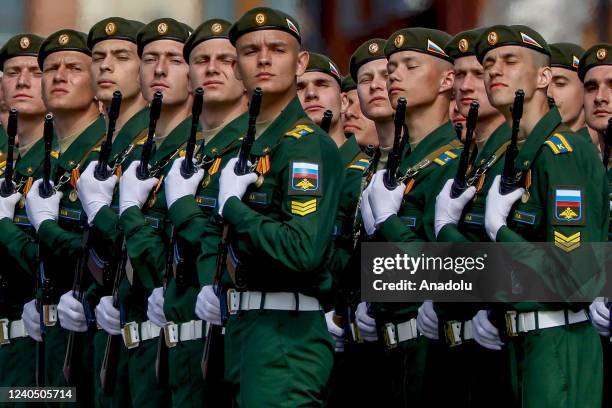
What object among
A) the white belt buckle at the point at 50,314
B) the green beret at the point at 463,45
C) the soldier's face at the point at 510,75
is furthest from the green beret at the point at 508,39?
the white belt buckle at the point at 50,314

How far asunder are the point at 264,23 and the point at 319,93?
2.94 m

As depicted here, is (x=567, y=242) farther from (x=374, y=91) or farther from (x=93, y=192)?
(x=93, y=192)

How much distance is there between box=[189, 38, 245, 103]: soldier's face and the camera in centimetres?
1423

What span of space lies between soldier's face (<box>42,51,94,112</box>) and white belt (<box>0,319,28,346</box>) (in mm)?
1880

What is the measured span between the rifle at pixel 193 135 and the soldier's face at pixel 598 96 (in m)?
3.53

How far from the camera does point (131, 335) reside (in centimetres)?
1429

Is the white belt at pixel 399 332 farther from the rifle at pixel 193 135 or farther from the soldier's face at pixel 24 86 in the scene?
the soldier's face at pixel 24 86

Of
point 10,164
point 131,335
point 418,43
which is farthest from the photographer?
point 10,164

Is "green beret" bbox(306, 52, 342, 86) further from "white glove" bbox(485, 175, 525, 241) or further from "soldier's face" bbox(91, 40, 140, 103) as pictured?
"white glove" bbox(485, 175, 525, 241)

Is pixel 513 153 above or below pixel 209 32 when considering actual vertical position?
below

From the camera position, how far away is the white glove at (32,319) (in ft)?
51.7

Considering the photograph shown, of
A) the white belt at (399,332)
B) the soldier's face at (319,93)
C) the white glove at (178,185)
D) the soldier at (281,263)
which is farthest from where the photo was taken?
the soldier's face at (319,93)

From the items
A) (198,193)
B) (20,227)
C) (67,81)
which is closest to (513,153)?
(198,193)

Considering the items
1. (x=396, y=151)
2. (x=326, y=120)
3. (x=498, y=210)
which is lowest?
(x=498, y=210)
